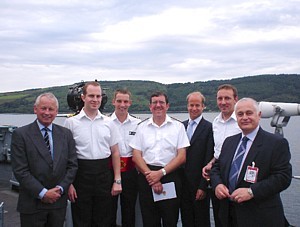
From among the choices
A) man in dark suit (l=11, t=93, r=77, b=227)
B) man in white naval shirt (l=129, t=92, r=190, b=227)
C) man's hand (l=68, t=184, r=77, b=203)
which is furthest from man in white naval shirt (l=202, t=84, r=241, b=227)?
man in dark suit (l=11, t=93, r=77, b=227)

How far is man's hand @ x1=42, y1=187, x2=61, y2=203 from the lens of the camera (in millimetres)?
3363

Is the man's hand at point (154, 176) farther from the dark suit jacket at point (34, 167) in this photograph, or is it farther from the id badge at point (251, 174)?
the id badge at point (251, 174)

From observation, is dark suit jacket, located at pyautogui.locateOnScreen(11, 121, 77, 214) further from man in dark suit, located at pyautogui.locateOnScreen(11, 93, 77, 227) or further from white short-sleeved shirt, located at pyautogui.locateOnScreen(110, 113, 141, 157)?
white short-sleeved shirt, located at pyautogui.locateOnScreen(110, 113, 141, 157)

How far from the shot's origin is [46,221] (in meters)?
3.52

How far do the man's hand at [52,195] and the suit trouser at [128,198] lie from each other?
1028 mm

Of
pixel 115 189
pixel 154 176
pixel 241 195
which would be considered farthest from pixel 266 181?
pixel 115 189

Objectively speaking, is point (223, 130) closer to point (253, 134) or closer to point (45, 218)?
point (253, 134)

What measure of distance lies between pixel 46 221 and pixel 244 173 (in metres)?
1.87

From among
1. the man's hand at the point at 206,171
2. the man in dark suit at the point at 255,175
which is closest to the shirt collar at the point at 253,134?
the man in dark suit at the point at 255,175

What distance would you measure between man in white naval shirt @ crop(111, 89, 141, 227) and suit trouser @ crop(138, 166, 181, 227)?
316 mm

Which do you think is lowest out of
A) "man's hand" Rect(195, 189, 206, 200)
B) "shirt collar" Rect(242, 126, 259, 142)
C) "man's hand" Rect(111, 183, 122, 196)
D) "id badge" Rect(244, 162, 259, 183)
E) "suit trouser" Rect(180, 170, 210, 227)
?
"suit trouser" Rect(180, 170, 210, 227)

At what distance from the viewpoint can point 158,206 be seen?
407 centimetres

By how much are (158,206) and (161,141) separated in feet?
2.31

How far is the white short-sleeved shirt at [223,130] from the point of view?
3.95 meters
